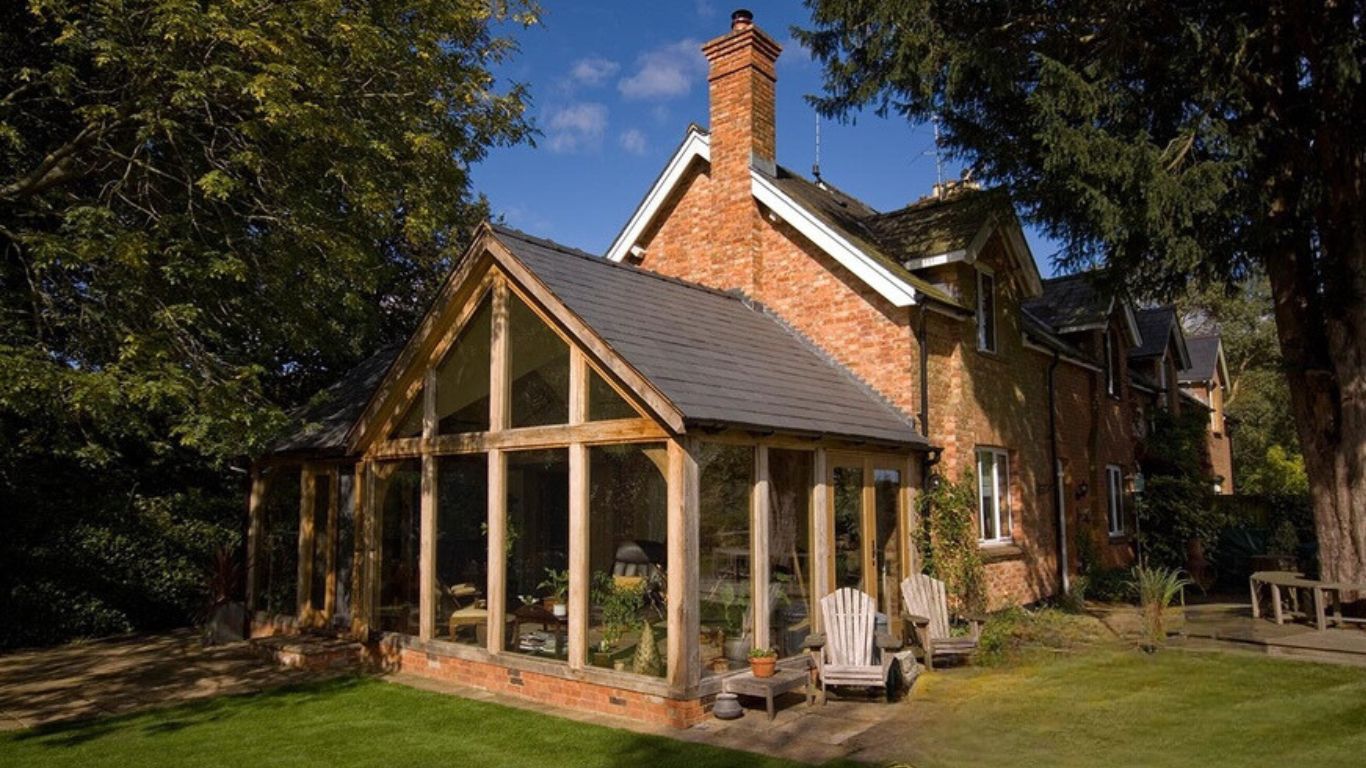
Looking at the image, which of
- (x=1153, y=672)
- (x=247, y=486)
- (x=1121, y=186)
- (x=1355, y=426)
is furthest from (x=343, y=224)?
(x=1355, y=426)

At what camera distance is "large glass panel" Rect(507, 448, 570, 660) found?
10312 mm

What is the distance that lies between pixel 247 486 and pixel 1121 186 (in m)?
14.6

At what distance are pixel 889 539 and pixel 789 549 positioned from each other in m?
2.69

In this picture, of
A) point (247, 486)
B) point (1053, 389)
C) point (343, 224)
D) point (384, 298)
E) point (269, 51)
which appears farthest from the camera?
point (384, 298)

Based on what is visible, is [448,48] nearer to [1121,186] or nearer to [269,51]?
[269,51]

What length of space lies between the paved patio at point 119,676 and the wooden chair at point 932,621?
7993 mm

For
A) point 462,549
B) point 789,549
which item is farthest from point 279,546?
point 789,549

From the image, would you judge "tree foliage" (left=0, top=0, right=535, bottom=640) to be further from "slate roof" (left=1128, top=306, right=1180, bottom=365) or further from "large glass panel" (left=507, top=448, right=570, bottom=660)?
"slate roof" (left=1128, top=306, right=1180, bottom=365)

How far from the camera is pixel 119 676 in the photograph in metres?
12.0

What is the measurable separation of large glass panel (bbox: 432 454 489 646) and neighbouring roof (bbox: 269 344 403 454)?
1.95 m

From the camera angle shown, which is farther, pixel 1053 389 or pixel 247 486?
pixel 1053 389

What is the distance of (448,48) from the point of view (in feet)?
44.4

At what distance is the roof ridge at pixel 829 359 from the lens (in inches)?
520

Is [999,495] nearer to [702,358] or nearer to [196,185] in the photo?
[702,358]
